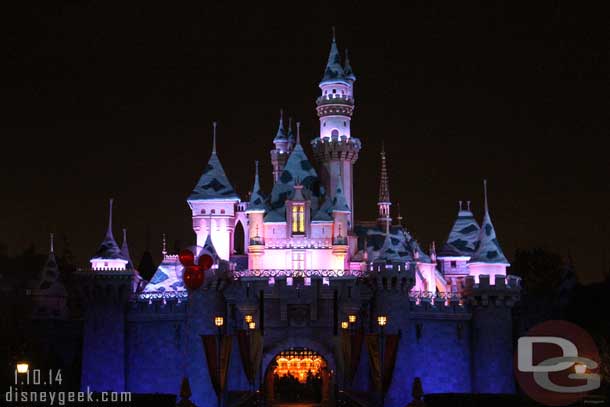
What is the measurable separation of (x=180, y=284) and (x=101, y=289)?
5.20 m

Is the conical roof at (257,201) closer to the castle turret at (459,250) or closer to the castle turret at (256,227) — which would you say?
the castle turret at (256,227)

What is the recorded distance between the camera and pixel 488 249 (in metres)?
Result: 64.6

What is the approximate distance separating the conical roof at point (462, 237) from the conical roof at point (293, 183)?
1072cm

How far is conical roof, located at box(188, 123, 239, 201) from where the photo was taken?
67.6m

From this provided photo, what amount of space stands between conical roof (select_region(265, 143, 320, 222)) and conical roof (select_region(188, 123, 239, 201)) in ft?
10.4

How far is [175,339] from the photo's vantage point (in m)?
61.7

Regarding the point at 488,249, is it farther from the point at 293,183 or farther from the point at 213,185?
the point at 213,185

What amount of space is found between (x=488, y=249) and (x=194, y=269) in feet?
56.3

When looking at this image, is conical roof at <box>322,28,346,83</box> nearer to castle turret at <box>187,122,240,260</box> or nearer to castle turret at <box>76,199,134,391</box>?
castle turret at <box>187,122,240,260</box>

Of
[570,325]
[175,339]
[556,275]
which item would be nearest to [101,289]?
[175,339]

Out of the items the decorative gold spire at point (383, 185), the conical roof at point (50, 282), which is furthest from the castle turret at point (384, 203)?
the conical roof at point (50, 282)

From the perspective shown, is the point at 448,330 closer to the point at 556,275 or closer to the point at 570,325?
the point at 570,325

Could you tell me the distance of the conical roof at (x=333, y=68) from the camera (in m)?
69.7

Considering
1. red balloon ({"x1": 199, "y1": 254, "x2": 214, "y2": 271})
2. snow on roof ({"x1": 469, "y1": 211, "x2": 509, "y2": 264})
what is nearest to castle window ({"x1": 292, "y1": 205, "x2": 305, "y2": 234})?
red balloon ({"x1": 199, "y1": 254, "x2": 214, "y2": 271})
